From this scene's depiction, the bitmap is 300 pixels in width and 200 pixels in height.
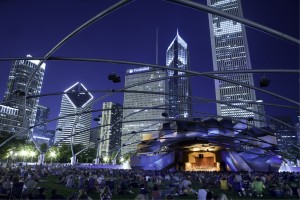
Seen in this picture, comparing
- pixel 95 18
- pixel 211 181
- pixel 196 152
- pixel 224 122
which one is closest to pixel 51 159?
pixel 196 152

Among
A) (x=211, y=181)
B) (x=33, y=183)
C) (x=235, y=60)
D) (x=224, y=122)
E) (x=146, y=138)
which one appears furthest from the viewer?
(x=235, y=60)

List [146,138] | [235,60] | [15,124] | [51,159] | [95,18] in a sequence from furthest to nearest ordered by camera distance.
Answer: [235,60] < [15,124] < [51,159] < [146,138] < [95,18]

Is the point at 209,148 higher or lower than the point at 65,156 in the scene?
higher

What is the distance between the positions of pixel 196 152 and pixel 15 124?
140 m

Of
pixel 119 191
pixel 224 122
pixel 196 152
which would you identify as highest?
pixel 224 122

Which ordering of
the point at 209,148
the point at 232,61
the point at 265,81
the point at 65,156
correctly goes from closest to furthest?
the point at 265,81 < the point at 209,148 < the point at 65,156 < the point at 232,61

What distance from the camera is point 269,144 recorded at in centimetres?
5425

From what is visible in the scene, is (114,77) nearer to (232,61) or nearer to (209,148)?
(209,148)

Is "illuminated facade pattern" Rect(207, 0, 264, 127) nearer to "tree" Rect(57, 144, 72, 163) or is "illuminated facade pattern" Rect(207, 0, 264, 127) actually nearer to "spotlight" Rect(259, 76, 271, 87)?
"tree" Rect(57, 144, 72, 163)

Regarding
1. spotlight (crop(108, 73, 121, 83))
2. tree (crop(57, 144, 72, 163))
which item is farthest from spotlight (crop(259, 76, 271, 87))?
tree (crop(57, 144, 72, 163))

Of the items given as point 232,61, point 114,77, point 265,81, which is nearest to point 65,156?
point 114,77

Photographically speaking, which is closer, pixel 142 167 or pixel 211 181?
pixel 211 181

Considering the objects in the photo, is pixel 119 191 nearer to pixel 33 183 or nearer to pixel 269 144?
pixel 33 183

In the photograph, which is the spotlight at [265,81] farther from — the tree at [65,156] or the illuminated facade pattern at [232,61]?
the illuminated facade pattern at [232,61]
